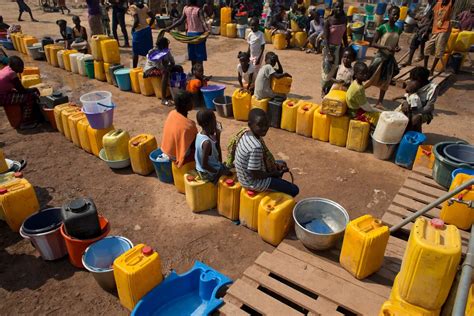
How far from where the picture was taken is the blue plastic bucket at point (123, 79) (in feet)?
28.4

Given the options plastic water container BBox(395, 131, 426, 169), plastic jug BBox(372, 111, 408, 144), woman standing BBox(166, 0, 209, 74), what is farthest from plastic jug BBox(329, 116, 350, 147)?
woman standing BBox(166, 0, 209, 74)

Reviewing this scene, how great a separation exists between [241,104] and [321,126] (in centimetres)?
162

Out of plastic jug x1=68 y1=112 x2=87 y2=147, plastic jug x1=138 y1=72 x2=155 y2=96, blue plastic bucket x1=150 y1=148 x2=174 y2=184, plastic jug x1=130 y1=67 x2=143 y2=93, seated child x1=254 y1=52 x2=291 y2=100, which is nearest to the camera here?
blue plastic bucket x1=150 y1=148 x2=174 y2=184

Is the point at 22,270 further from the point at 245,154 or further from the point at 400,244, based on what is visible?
the point at 400,244

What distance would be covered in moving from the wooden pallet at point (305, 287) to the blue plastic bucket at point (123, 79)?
639 centimetres

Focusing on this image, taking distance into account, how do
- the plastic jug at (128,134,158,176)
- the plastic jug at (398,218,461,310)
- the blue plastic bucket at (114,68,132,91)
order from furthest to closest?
1. the blue plastic bucket at (114,68,132,91)
2. the plastic jug at (128,134,158,176)
3. the plastic jug at (398,218,461,310)

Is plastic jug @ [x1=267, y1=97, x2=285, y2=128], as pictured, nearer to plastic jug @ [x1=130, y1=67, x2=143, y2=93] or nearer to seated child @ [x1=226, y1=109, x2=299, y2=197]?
seated child @ [x1=226, y1=109, x2=299, y2=197]

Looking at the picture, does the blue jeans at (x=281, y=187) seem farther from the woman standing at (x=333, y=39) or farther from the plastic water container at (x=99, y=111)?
the woman standing at (x=333, y=39)

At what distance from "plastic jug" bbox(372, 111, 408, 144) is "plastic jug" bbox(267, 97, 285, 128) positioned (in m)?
1.75

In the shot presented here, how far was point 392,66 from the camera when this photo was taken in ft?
23.6

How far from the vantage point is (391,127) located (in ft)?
18.1

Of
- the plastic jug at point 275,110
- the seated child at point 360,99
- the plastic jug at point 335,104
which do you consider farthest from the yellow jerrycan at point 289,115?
the seated child at point 360,99

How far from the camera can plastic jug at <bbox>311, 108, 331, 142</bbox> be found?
20.4ft

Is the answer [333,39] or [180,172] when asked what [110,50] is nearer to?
[333,39]
